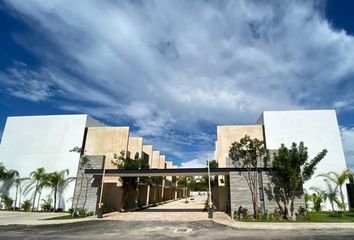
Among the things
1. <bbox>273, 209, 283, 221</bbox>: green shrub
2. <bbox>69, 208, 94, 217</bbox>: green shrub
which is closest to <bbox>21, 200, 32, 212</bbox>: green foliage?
<bbox>69, 208, 94, 217</bbox>: green shrub

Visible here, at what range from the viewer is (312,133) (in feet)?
87.2

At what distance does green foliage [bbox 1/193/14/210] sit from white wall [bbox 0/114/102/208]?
1.97 feet

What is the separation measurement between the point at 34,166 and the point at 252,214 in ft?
75.8

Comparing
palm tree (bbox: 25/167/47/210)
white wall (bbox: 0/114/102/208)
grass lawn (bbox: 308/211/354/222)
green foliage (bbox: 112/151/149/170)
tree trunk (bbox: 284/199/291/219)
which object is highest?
white wall (bbox: 0/114/102/208)

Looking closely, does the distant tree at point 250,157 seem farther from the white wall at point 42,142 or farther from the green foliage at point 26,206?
the green foliage at point 26,206

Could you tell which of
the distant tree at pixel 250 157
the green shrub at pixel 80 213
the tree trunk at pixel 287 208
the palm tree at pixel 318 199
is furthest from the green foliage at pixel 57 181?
the palm tree at pixel 318 199

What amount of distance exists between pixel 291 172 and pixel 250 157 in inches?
128

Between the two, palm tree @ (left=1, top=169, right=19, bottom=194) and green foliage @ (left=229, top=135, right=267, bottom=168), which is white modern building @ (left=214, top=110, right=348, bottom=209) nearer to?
green foliage @ (left=229, top=135, right=267, bottom=168)

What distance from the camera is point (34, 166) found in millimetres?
27812

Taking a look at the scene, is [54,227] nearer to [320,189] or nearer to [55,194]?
[55,194]

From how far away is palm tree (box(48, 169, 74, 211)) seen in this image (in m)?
25.5

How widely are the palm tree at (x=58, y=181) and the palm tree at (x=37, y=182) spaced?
2.72 ft

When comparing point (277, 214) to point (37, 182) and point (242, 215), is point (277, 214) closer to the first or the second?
point (242, 215)

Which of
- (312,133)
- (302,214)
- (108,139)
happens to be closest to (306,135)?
(312,133)
